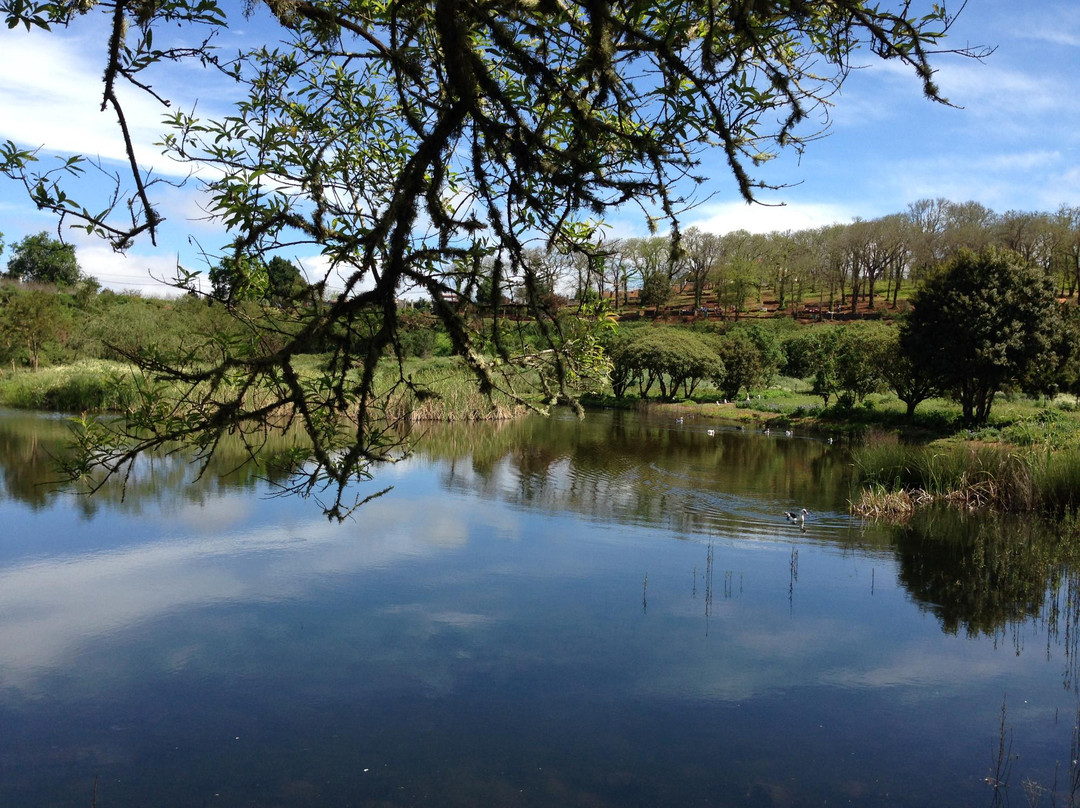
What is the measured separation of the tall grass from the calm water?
1.09 m

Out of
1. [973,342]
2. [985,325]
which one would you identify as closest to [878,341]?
[973,342]

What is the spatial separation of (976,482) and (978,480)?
0.09 m

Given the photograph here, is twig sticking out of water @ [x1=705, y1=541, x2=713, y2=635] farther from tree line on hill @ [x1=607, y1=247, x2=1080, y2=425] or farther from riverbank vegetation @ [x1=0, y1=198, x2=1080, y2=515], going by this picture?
tree line on hill @ [x1=607, y1=247, x2=1080, y2=425]

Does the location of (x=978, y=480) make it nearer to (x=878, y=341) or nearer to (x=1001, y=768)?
(x=1001, y=768)

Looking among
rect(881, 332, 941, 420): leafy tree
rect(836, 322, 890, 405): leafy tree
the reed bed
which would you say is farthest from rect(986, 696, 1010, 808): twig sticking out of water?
rect(836, 322, 890, 405): leafy tree

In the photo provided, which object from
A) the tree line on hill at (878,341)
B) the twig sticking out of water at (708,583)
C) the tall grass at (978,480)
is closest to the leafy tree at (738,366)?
the tree line on hill at (878,341)

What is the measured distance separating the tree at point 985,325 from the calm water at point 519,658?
11121mm

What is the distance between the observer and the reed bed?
1222cm

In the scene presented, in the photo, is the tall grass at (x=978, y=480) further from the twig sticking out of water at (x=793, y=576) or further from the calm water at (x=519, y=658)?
the twig sticking out of water at (x=793, y=576)

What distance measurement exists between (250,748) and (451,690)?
4.81 feet

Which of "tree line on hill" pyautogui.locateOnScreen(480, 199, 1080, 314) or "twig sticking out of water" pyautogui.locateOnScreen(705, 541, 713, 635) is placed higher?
"tree line on hill" pyautogui.locateOnScreen(480, 199, 1080, 314)

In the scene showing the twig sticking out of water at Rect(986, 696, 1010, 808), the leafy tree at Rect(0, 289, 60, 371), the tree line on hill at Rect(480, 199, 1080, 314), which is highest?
the tree line on hill at Rect(480, 199, 1080, 314)

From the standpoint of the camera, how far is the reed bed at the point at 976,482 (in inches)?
481

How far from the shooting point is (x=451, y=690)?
234 inches
